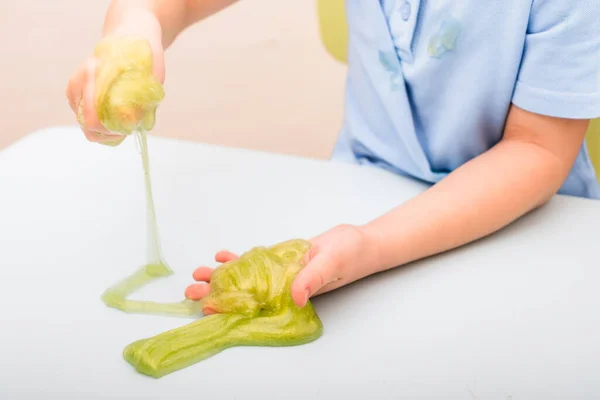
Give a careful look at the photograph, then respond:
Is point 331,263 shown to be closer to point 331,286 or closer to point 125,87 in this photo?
point 331,286

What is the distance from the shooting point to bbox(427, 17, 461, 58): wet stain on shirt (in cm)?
62

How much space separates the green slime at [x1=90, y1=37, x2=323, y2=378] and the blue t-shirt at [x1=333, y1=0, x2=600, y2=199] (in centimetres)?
22

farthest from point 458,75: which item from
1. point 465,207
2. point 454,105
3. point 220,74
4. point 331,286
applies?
point 220,74

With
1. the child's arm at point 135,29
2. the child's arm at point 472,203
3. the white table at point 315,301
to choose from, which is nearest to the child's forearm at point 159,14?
the child's arm at point 135,29

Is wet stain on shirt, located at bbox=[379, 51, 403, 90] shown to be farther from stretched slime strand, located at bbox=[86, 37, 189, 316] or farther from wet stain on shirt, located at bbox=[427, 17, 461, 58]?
stretched slime strand, located at bbox=[86, 37, 189, 316]

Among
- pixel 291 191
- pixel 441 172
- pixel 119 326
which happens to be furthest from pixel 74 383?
pixel 441 172

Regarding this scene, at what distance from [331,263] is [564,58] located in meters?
0.25

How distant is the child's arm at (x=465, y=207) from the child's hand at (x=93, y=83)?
12 cm

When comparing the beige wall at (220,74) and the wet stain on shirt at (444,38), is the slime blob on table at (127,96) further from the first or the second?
the beige wall at (220,74)

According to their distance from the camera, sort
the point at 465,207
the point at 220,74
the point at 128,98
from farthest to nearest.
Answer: the point at 220,74 < the point at 465,207 < the point at 128,98

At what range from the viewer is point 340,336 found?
49cm

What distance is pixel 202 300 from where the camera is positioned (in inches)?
19.9

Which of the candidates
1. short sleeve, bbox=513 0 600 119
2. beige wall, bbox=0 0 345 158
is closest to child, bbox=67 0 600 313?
short sleeve, bbox=513 0 600 119

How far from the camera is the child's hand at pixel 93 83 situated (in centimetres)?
49
